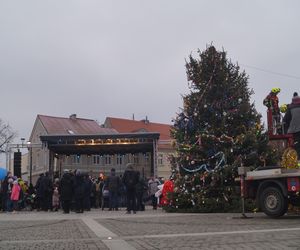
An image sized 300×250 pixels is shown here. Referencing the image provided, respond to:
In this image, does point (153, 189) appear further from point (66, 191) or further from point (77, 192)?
point (66, 191)

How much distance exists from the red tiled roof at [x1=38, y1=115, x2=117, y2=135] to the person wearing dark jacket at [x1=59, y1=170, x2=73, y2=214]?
52196mm

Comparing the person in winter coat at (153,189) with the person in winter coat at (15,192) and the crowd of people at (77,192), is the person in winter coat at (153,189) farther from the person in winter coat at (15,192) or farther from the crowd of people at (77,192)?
the person in winter coat at (15,192)

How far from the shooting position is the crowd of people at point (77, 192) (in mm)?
19609

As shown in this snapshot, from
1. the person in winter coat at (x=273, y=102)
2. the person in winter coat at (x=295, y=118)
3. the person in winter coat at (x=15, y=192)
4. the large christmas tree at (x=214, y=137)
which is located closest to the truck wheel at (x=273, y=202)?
the person in winter coat at (x=295, y=118)

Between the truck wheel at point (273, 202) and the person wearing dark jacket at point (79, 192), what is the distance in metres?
8.45

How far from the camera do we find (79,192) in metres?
20.2

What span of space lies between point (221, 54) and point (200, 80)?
4.06 ft

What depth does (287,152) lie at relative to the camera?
14.0 m

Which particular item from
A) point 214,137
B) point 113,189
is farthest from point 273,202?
point 113,189

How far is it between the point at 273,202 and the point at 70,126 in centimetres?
6454

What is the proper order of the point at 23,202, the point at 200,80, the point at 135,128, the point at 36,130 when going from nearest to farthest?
the point at 200,80
the point at 23,202
the point at 36,130
the point at 135,128

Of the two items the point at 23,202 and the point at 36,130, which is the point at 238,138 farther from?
the point at 36,130

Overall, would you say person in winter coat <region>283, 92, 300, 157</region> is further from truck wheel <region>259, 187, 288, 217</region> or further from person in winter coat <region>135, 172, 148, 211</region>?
person in winter coat <region>135, 172, 148, 211</region>

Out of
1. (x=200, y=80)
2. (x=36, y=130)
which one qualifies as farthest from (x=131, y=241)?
(x=36, y=130)
